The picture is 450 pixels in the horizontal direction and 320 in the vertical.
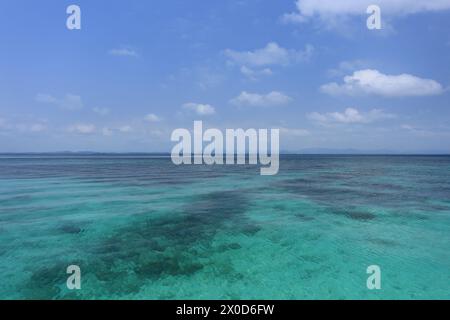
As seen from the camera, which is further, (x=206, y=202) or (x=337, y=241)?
(x=206, y=202)

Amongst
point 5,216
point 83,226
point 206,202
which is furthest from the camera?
point 206,202

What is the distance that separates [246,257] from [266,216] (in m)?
5.82

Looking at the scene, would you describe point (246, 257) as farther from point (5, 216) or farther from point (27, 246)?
point (5, 216)

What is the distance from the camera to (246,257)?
10180 millimetres

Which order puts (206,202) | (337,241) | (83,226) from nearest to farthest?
(337,241) → (83,226) → (206,202)
